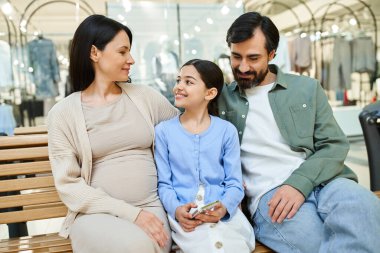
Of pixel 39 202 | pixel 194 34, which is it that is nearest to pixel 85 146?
pixel 39 202

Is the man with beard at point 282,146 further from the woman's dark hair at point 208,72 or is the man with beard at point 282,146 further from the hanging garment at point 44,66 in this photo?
the hanging garment at point 44,66

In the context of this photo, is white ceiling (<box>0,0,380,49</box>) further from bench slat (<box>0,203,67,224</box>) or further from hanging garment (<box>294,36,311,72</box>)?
bench slat (<box>0,203,67,224</box>)

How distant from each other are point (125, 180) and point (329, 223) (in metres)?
0.84

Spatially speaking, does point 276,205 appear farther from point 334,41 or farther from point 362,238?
point 334,41

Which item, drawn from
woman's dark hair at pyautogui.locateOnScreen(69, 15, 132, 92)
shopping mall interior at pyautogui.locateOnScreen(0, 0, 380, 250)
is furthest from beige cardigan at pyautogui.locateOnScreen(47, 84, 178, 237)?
shopping mall interior at pyautogui.locateOnScreen(0, 0, 380, 250)

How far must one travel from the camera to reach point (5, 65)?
18.8ft

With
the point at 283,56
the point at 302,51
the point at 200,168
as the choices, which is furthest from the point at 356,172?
the point at 200,168

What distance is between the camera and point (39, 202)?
6.20ft

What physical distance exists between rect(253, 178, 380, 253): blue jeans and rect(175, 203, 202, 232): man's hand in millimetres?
331

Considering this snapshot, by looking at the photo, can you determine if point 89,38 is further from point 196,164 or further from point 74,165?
point 196,164

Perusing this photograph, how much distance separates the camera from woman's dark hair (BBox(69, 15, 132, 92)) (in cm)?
170

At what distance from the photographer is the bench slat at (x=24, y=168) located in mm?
1854

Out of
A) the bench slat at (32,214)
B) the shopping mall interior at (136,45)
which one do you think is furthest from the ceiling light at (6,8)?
the bench slat at (32,214)

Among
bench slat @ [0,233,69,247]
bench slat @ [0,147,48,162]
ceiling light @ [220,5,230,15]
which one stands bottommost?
bench slat @ [0,233,69,247]
